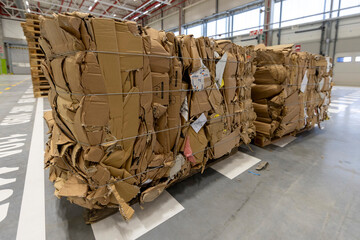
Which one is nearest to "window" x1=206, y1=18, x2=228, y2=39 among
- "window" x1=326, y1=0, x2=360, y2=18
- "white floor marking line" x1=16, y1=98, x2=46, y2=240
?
"window" x1=326, y1=0, x2=360, y2=18

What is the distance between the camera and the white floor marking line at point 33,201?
1.40 meters

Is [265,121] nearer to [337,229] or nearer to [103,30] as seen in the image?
[337,229]

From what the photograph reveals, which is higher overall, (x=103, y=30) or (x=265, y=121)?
(x=103, y=30)

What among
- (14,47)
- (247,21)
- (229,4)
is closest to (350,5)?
(247,21)

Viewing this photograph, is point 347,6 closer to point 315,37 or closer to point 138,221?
point 315,37

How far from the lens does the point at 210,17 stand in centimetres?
1317

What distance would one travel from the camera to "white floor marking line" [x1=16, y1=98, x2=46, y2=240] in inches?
55.0

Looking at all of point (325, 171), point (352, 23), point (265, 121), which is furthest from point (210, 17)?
point (325, 171)

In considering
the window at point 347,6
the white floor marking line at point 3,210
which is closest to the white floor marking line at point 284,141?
the white floor marking line at point 3,210

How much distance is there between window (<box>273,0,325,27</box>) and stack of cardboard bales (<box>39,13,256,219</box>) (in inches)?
430

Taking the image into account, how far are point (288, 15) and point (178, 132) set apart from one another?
11.8 m

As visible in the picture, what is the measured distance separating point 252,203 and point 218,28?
45.8ft

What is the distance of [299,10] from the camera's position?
388 inches

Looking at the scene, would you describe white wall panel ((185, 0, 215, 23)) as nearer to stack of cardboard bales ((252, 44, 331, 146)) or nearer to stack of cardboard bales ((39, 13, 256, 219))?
stack of cardboard bales ((252, 44, 331, 146))
